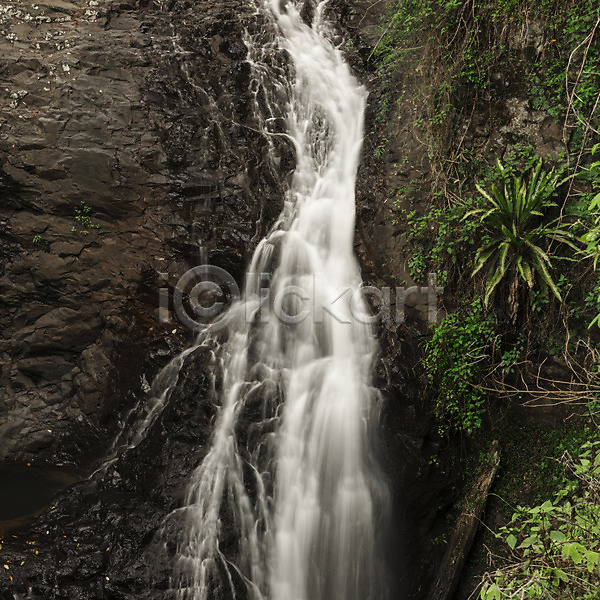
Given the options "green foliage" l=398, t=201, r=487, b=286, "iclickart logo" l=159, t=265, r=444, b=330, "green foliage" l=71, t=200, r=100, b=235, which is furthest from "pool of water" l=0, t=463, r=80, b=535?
"green foliage" l=398, t=201, r=487, b=286

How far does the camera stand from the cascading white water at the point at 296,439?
5.72 metres

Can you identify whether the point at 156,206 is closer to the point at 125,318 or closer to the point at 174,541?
the point at 125,318

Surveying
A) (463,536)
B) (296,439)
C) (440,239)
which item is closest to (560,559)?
(463,536)

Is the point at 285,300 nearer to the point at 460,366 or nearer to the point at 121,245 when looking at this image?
the point at 460,366

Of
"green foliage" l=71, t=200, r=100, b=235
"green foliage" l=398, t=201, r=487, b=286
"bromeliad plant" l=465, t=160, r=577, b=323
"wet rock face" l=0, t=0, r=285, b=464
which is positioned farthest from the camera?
"green foliage" l=71, t=200, r=100, b=235

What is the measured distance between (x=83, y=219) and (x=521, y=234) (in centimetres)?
576

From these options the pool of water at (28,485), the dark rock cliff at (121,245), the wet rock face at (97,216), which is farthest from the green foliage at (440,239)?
the pool of water at (28,485)

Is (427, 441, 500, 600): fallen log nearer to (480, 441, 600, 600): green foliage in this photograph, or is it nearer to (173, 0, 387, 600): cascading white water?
→ (173, 0, 387, 600): cascading white water

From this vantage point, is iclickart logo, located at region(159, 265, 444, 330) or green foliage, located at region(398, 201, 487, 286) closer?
green foliage, located at region(398, 201, 487, 286)

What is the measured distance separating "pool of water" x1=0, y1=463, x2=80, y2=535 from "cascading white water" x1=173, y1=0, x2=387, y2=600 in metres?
1.97

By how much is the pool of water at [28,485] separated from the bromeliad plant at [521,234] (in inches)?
227

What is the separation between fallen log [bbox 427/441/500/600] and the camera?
597 cm

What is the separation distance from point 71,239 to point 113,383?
2105mm

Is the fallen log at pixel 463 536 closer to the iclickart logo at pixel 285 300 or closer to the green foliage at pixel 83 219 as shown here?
the iclickart logo at pixel 285 300
